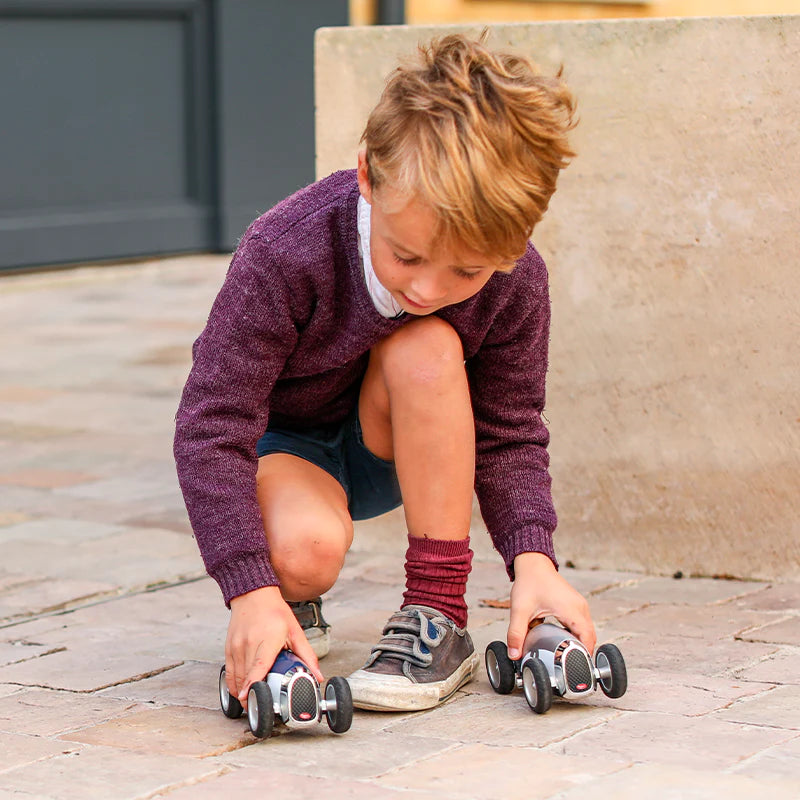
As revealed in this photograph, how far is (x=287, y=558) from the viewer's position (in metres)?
2.10

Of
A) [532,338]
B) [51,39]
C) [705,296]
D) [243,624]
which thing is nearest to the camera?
[243,624]

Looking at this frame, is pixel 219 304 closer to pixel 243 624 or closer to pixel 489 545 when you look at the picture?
pixel 243 624

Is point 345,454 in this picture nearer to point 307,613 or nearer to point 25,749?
point 307,613

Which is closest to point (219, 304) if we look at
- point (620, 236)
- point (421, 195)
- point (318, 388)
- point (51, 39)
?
point (318, 388)

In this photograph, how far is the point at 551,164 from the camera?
1.90m

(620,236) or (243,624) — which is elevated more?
(620,236)

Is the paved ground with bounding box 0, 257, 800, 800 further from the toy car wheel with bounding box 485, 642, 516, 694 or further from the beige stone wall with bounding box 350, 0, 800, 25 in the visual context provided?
the beige stone wall with bounding box 350, 0, 800, 25

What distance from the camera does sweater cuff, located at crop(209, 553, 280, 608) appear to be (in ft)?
6.57

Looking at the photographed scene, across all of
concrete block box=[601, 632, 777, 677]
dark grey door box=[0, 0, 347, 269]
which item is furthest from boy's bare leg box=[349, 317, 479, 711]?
dark grey door box=[0, 0, 347, 269]

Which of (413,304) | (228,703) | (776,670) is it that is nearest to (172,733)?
(228,703)

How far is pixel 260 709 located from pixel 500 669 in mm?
398

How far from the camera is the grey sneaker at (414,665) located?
207 cm

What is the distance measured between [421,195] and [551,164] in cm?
18

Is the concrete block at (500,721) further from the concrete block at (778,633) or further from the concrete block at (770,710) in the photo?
the concrete block at (778,633)
